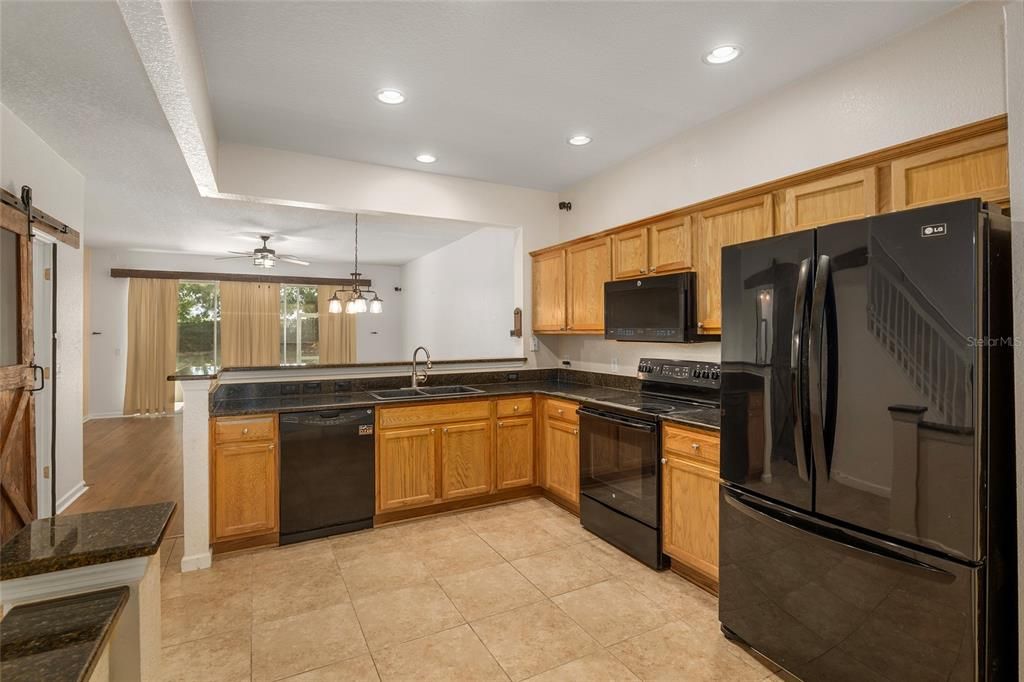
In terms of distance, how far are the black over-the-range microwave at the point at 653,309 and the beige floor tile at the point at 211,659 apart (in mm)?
2728

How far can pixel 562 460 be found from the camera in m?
3.82

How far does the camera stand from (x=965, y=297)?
1.48 m

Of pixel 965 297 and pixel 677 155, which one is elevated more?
pixel 677 155

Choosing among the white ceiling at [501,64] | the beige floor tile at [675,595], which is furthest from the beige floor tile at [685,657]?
the white ceiling at [501,64]

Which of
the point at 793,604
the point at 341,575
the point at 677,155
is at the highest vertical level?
the point at 677,155

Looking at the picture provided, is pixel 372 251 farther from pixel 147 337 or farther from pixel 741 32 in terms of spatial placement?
pixel 741 32

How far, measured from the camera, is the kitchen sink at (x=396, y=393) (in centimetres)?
379

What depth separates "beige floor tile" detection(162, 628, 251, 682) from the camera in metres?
2.05

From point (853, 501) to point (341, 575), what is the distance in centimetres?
255

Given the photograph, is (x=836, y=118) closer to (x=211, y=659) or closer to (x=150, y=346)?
(x=211, y=659)

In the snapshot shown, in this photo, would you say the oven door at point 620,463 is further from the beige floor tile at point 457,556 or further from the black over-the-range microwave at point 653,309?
the beige floor tile at point 457,556

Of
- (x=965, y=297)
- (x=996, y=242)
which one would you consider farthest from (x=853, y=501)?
(x=996, y=242)

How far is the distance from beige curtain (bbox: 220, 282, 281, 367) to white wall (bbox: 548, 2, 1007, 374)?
6862mm

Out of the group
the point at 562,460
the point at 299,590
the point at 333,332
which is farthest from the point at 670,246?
the point at 333,332
